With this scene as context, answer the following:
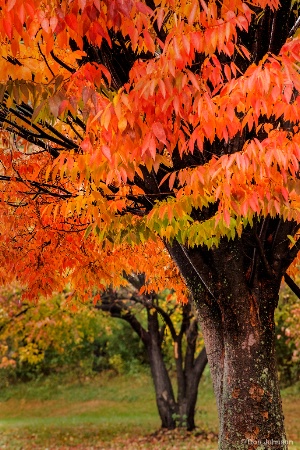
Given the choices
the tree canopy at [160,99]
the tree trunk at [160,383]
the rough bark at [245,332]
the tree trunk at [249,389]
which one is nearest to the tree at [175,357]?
the tree trunk at [160,383]

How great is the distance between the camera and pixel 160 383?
54.7 feet

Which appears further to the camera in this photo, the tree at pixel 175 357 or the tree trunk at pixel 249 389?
the tree at pixel 175 357

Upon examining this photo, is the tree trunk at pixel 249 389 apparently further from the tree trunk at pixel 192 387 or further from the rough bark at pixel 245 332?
the tree trunk at pixel 192 387

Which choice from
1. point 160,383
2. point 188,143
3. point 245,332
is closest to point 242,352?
point 245,332

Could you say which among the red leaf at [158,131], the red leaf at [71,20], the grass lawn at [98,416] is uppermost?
the red leaf at [71,20]

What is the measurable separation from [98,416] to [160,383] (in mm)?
12332

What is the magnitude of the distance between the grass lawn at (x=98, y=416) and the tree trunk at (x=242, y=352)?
8.97 meters

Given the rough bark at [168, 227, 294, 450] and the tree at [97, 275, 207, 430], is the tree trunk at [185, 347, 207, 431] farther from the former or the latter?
the rough bark at [168, 227, 294, 450]

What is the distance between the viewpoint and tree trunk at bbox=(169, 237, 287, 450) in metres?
5.07

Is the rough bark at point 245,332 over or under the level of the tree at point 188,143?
under

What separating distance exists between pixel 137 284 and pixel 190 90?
43.1ft

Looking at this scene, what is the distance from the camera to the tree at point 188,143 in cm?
314

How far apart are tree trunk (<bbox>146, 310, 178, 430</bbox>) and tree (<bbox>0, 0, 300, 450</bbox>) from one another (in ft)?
34.0

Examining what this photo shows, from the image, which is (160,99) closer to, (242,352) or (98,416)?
(242,352)
